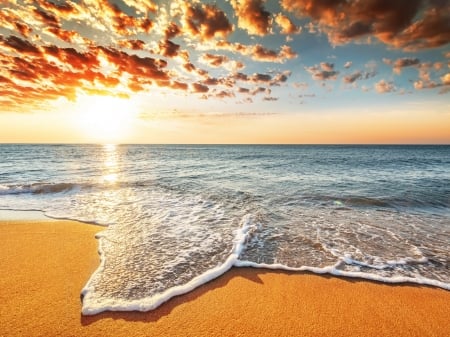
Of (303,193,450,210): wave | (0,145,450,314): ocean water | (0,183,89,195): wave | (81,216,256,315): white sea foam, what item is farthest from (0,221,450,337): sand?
(0,183,89,195): wave

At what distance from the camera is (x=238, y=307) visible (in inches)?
130

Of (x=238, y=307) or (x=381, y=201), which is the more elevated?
(x=238, y=307)

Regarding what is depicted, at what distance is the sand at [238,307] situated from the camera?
2.89 m

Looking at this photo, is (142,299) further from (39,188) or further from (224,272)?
(39,188)

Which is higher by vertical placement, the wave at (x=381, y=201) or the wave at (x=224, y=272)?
the wave at (x=224, y=272)

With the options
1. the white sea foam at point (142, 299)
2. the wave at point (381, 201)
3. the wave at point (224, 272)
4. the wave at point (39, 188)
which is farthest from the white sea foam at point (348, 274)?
the wave at point (39, 188)

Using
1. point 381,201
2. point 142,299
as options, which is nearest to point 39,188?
point 142,299

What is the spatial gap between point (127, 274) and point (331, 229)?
5376 mm

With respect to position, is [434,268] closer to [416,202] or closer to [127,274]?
[127,274]

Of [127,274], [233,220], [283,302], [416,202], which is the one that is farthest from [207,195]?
[416,202]

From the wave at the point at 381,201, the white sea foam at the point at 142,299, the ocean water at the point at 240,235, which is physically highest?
the white sea foam at the point at 142,299

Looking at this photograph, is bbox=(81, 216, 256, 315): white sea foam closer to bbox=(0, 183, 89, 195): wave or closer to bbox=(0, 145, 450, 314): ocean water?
bbox=(0, 145, 450, 314): ocean water

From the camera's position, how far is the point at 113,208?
8.40 metres

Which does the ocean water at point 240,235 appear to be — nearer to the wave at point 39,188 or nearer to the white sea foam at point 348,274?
the white sea foam at point 348,274
